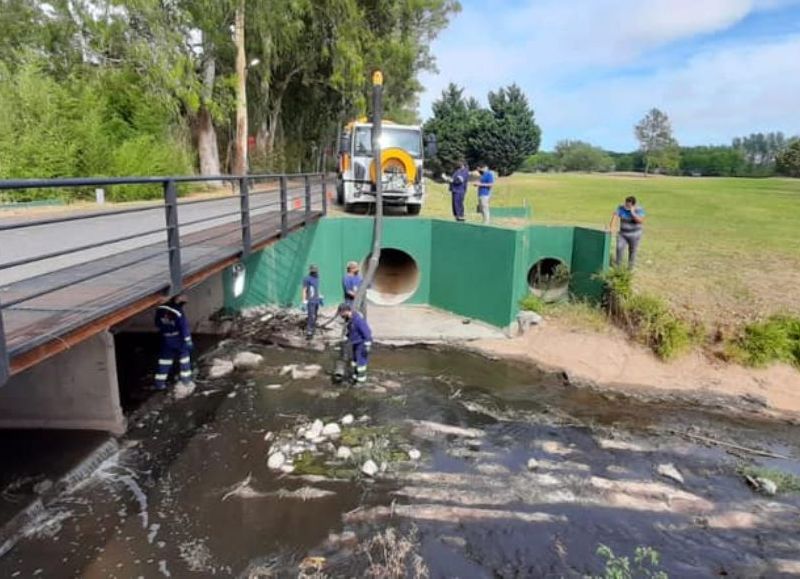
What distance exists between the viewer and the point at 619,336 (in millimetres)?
11922

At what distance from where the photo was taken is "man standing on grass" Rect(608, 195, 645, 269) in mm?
12242

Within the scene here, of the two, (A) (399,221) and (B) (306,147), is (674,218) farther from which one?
(B) (306,147)

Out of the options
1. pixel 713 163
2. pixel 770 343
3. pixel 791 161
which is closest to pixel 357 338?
pixel 770 343

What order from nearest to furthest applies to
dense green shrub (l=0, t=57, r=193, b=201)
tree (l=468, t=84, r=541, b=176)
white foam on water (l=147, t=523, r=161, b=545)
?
white foam on water (l=147, t=523, r=161, b=545) → dense green shrub (l=0, t=57, r=193, b=201) → tree (l=468, t=84, r=541, b=176)

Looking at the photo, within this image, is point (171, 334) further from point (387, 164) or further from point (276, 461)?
point (387, 164)

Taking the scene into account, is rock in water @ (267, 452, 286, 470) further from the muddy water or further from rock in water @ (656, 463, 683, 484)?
rock in water @ (656, 463, 683, 484)

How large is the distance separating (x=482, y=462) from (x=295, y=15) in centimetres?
1952

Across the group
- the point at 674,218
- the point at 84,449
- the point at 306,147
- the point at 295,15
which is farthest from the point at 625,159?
the point at 84,449

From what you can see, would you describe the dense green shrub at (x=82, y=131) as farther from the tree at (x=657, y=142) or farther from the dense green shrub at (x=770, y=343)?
the tree at (x=657, y=142)

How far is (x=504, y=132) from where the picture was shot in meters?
47.5

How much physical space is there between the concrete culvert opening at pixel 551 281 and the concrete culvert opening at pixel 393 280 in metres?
3.17

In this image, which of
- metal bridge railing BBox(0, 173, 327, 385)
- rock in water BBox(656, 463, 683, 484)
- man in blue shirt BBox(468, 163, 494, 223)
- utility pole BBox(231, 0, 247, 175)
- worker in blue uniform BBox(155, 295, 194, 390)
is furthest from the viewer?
utility pole BBox(231, 0, 247, 175)

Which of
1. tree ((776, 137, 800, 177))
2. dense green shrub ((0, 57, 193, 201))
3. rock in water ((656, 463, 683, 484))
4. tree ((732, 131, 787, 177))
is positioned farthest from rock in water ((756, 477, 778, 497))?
tree ((732, 131, 787, 177))

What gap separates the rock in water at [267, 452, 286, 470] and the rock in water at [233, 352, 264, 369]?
379 centimetres
